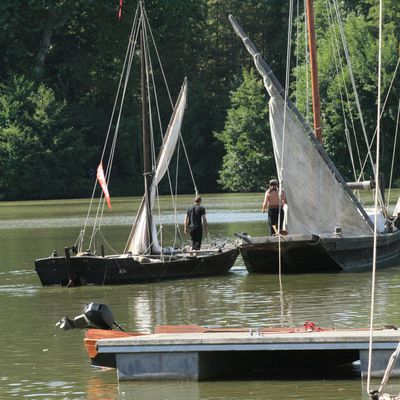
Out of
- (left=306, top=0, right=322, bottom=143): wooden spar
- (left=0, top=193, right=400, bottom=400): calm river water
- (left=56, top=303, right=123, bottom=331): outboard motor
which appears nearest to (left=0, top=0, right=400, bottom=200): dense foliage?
(left=0, top=193, right=400, bottom=400): calm river water

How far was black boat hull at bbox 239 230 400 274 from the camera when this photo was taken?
26.3 meters

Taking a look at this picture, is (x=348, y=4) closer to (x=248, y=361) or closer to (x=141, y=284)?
(x=141, y=284)

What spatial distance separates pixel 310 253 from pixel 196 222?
93.0 inches

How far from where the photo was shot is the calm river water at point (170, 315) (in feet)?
48.5

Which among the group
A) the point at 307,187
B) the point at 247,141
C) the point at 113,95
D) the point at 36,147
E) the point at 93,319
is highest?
the point at 113,95

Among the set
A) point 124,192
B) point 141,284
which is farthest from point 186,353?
point 124,192

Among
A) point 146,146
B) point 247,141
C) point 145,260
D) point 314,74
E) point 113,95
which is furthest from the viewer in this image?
point 113,95

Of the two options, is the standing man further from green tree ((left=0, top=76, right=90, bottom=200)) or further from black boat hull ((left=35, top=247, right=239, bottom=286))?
green tree ((left=0, top=76, right=90, bottom=200))

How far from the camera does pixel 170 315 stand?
70.3 feet

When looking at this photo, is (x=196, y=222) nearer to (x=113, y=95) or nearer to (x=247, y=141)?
(x=247, y=141)

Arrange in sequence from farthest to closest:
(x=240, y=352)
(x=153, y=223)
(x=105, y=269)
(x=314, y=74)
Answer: (x=314, y=74) → (x=153, y=223) → (x=105, y=269) → (x=240, y=352)

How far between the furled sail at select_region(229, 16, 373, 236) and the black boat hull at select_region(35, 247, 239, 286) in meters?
2.07

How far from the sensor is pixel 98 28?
8750 cm

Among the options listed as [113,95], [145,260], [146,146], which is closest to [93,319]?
[145,260]
